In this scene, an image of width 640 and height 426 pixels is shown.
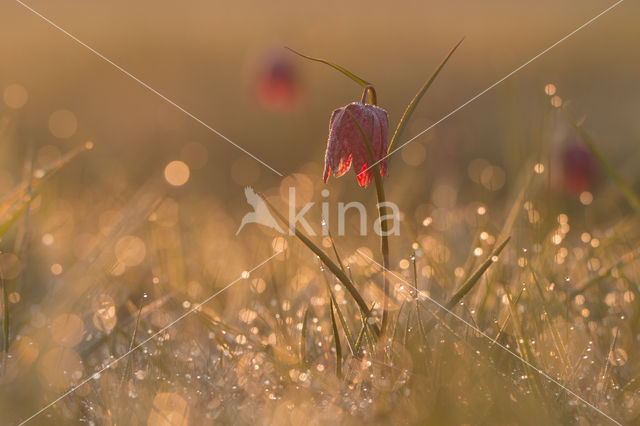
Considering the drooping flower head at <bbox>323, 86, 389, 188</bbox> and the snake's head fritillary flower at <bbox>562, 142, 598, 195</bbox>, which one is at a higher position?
the drooping flower head at <bbox>323, 86, 389, 188</bbox>

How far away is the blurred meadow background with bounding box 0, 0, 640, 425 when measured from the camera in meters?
0.88

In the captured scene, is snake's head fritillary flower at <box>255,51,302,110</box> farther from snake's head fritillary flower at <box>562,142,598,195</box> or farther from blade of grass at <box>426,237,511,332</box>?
blade of grass at <box>426,237,511,332</box>

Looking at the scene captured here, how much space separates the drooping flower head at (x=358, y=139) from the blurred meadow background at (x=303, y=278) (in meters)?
0.17

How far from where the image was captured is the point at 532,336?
1016mm

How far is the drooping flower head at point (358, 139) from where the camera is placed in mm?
1056

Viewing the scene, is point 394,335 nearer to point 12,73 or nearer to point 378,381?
→ point 378,381

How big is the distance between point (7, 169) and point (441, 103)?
3.07 metres

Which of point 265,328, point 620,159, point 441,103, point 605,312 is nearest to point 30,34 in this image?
point 441,103

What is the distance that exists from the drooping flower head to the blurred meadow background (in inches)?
6.6

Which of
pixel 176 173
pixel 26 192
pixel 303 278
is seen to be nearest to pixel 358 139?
pixel 303 278

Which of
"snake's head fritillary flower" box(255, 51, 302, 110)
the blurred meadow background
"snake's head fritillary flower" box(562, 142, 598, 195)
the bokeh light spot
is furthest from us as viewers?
"snake's head fritillary flower" box(255, 51, 302, 110)

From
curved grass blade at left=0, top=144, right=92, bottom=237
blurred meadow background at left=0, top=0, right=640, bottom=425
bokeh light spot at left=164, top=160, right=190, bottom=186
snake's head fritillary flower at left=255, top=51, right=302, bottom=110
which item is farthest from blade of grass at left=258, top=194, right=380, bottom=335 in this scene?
snake's head fritillary flower at left=255, top=51, right=302, bottom=110

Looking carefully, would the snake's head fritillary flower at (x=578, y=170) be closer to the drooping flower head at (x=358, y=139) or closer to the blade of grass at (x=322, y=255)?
the drooping flower head at (x=358, y=139)

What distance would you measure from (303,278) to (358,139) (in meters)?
0.47
